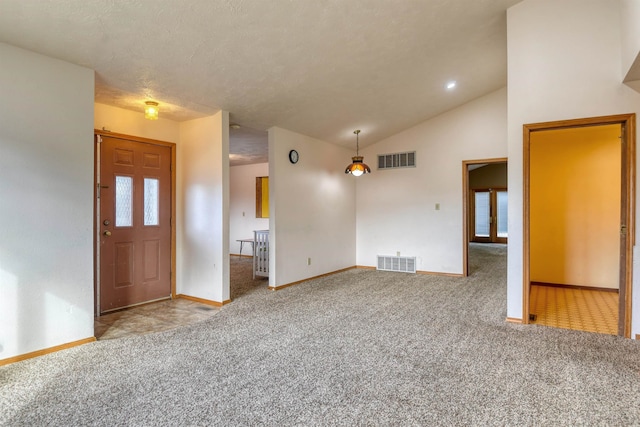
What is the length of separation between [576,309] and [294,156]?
4295mm

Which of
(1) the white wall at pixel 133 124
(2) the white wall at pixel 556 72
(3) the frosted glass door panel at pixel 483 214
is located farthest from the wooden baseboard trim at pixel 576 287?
(3) the frosted glass door panel at pixel 483 214

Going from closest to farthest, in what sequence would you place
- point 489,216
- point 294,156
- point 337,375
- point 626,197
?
point 337,375
point 626,197
point 294,156
point 489,216

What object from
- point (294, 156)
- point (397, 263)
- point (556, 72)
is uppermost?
point (556, 72)

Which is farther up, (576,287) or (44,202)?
(44,202)

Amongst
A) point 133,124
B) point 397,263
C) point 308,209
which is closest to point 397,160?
point 397,263

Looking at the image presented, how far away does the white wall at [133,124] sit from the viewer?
398 cm

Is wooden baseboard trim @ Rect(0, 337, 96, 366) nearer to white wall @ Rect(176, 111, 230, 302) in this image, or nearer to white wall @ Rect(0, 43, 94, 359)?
white wall @ Rect(0, 43, 94, 359)

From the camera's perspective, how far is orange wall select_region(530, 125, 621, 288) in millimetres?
4758

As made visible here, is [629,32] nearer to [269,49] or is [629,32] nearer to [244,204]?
[269,49]

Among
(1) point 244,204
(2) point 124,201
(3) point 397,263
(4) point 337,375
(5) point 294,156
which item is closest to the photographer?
(4) point 337,375

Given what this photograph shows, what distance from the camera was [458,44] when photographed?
3.93 metres

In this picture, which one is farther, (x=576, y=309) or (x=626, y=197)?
(x=576, y=309)

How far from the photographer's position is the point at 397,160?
22.2ft

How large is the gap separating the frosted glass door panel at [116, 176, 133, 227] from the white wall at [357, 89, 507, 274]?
4.38 meters
